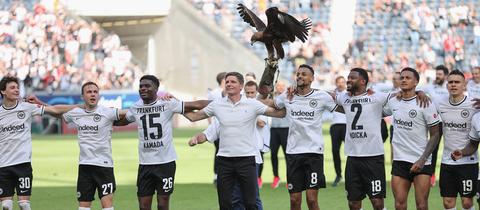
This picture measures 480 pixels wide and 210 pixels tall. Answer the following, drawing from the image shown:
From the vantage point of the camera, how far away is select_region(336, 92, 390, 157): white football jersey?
38.4ft

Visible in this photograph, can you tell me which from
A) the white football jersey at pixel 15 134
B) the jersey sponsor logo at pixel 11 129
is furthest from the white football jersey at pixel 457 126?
the jersey sponsor logo at pixel 11 129

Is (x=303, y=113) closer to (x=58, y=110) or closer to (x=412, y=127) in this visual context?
(x=412, y=127)

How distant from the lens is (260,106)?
37.4 feet

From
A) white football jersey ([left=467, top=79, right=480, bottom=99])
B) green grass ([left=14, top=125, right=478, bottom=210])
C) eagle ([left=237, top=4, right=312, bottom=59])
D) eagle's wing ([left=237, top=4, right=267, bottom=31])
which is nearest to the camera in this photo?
eagle ([left=237, top=4, right=312, bottom=59])

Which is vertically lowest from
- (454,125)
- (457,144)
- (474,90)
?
(457,144)

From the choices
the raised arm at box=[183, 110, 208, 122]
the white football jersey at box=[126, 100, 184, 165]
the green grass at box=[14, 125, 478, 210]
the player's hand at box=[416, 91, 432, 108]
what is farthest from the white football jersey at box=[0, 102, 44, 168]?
the player's hand at box=[416, 91, 432, 108]

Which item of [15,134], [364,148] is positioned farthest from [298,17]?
[364,148]

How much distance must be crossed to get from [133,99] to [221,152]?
2632cm

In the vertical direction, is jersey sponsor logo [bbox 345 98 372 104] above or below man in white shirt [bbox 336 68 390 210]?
above

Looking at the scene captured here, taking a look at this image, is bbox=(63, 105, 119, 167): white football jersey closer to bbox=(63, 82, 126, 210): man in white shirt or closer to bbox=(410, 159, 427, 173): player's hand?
bbox=(63, 82, 126, 210): man in white shirt

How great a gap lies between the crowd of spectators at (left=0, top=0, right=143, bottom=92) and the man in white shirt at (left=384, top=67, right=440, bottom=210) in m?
26.9

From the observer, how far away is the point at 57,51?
38.8 meters

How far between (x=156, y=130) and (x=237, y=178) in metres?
1.13

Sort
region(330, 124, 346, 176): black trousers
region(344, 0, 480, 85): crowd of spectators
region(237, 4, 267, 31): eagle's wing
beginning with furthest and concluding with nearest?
1. region(344, 0, 480, 85): crowd of spectators
2. region(330, 124, 346, 176): black trousers
3. region(237, 4, 267, 31): eagle's wing
